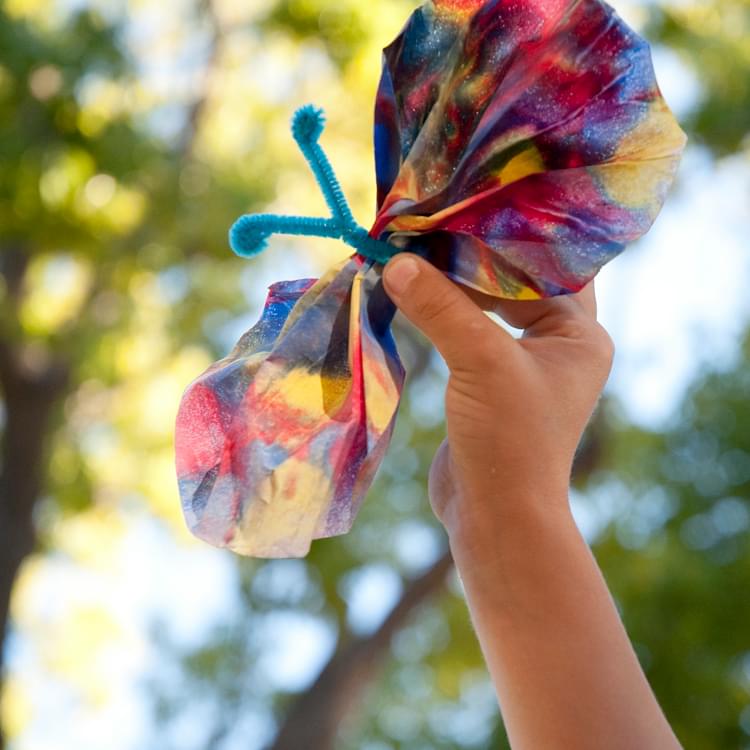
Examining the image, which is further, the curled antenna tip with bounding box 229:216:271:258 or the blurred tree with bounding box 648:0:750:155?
the blurred tree with bounding box 648:0:750:155

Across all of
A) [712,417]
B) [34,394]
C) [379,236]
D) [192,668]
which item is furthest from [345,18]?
[192,668]

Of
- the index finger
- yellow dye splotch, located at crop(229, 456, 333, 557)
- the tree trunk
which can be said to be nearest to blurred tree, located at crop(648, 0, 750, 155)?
the tree trunk

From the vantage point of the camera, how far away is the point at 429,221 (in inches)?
27.8

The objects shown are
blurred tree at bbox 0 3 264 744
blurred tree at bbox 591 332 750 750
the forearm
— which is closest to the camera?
the forearm

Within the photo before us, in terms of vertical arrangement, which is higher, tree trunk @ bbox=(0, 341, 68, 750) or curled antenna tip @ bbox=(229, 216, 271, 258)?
tree trunk @ bbox=(0, 341, 68, 750)

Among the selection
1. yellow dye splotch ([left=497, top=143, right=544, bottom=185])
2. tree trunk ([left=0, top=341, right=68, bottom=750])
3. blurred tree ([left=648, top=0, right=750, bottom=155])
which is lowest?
yellow dye splotch ([left=497, top=143, right=544, bottom=185])

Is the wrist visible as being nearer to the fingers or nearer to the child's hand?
the child's hand

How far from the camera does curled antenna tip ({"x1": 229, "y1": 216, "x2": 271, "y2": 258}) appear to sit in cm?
74

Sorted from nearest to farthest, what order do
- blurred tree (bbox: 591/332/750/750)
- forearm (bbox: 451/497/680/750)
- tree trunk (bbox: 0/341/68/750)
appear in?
forearm (bbox: 451/497/680/750) < tree trunk (bbox: 0/341/68/750) < blurred tree (bbox: 591/332/750/750)

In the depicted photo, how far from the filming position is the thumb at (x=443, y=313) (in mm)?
657

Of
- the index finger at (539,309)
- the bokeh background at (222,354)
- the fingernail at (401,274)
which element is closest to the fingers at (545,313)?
the index finger at (539,309)

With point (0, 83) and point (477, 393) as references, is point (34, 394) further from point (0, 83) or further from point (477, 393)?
point (477, 393)

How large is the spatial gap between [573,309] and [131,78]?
8.02ft

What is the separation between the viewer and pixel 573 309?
0.75 metres
